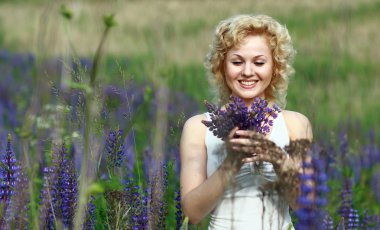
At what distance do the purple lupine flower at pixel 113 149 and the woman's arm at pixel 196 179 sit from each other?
0.72ft

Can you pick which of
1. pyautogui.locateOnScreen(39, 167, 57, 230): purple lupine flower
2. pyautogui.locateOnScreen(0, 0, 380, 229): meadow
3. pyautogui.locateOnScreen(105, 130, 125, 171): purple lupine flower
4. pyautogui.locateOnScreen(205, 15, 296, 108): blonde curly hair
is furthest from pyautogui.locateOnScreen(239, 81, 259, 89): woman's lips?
pyautogui.locateOnScreen(39, 167, 57, 230): purple lupine flower

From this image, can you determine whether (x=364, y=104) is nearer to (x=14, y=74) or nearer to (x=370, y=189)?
(x=370, y=189)

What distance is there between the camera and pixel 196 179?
9.84 ft

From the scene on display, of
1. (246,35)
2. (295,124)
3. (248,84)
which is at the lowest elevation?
(295,124)

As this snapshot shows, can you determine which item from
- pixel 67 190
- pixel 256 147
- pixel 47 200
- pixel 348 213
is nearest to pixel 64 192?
pixel 67 190

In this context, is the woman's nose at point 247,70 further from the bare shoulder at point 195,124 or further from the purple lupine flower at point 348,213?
the purple lupine flower at point 348,213

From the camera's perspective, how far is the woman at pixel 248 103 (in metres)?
2.97

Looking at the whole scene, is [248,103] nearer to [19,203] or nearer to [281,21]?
[19,203]

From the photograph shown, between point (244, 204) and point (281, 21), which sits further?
point (281, 21)

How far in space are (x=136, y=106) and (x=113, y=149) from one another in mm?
5620

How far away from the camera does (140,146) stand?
21.9 ft

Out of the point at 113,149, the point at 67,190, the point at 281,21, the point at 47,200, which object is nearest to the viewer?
the point at 47,200

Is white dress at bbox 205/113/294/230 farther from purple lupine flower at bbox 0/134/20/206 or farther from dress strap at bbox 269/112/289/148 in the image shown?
purple lupine flower at bbox 0/134/20/206

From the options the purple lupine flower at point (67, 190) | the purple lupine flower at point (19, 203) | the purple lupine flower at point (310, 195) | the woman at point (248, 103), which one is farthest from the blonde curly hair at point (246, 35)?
the purple lupine flower at point (310, 195)
